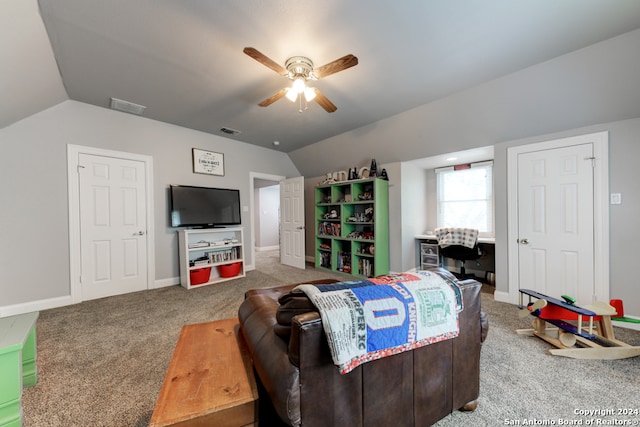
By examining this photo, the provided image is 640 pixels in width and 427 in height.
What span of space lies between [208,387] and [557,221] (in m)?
3.70

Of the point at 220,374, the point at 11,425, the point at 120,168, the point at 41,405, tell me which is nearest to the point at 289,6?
the point at 220,374

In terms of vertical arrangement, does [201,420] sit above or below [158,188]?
below

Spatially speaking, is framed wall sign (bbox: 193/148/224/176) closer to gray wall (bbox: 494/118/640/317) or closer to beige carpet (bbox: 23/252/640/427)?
beige carpet (bbox: 23/252/640/427)

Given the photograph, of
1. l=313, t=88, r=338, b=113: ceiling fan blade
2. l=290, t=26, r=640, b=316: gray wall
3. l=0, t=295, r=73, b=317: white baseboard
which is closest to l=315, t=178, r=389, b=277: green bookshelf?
l=290, t=26, r=640, b=316: gray wall

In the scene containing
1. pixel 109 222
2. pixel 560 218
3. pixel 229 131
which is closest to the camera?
pixel 560 218

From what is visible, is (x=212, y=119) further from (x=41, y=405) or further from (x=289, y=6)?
(x=41, y=405)

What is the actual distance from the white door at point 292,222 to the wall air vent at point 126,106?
8.94 ft

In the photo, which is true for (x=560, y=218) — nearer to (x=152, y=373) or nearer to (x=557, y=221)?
(x=557, y=221)

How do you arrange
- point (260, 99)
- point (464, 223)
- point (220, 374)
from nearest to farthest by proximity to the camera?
point (220, 374) < point (260, 99) < point (464, 223)

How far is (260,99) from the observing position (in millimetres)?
3088

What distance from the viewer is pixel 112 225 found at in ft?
11.1

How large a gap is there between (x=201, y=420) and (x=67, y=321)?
2.81 meters

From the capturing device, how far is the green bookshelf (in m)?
4.12

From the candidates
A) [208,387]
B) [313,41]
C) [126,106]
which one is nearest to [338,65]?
[313,41]
